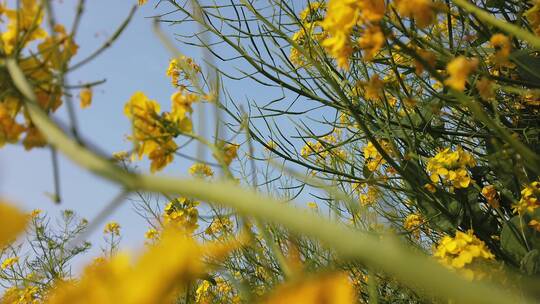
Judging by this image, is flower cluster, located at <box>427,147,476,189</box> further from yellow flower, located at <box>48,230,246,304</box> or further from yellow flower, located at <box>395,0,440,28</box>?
yellow flower, located at <box>48,230,246,304</box>

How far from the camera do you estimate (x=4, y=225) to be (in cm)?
A: 23

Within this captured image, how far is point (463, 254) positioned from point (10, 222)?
3.84 feet

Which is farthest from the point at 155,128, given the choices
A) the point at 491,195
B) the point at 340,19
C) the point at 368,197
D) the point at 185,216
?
the point at 368,197

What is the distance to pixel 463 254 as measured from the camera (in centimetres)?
122

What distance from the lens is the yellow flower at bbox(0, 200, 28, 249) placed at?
232mm

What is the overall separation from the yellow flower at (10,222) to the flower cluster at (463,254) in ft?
3.70

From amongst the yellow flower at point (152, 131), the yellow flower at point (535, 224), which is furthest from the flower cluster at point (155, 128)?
the yellow flower at point (535, 224)

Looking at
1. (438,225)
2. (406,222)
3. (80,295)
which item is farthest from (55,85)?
(406,222)

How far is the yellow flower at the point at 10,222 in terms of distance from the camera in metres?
0.23

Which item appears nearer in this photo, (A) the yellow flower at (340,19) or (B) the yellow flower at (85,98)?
(B) the yellow flower at (85,98)

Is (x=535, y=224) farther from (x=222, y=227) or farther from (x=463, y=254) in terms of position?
(x=222, y=227)

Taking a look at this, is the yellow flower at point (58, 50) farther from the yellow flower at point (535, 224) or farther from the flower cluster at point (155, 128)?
the yellow flower at point (535, 224)

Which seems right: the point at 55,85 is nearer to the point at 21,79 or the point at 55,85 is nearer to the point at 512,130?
the point at 21,79

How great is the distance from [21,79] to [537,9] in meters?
1.01
